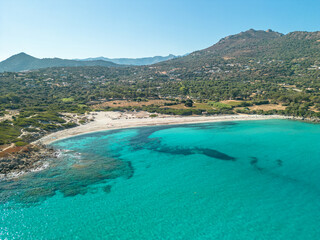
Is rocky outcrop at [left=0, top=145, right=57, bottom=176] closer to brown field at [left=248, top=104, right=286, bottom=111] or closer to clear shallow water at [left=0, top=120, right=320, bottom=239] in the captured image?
clear shallow water at [left=0, top=120, right=320, bottom=239]

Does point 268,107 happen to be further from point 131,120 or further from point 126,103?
point 126,103

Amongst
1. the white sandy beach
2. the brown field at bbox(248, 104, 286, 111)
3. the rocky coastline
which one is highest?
the rocky coastline

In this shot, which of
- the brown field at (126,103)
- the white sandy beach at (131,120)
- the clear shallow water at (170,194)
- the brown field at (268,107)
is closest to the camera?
the clear shallow water at (170,194)

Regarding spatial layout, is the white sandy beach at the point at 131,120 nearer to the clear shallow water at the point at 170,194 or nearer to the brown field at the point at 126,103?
the brown field at the point at 126,103

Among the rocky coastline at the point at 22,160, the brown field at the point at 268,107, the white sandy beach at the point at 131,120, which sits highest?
the rocky coastline at the point at 22,160

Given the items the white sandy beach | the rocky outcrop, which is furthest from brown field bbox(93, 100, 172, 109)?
the rocky outcrop

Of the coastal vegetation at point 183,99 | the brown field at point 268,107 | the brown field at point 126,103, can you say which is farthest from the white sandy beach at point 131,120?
the brown field at point 126,103

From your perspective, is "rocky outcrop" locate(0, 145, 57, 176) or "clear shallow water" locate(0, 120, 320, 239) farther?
"rocky outcrop" locate(0, 145, 57, 176)
